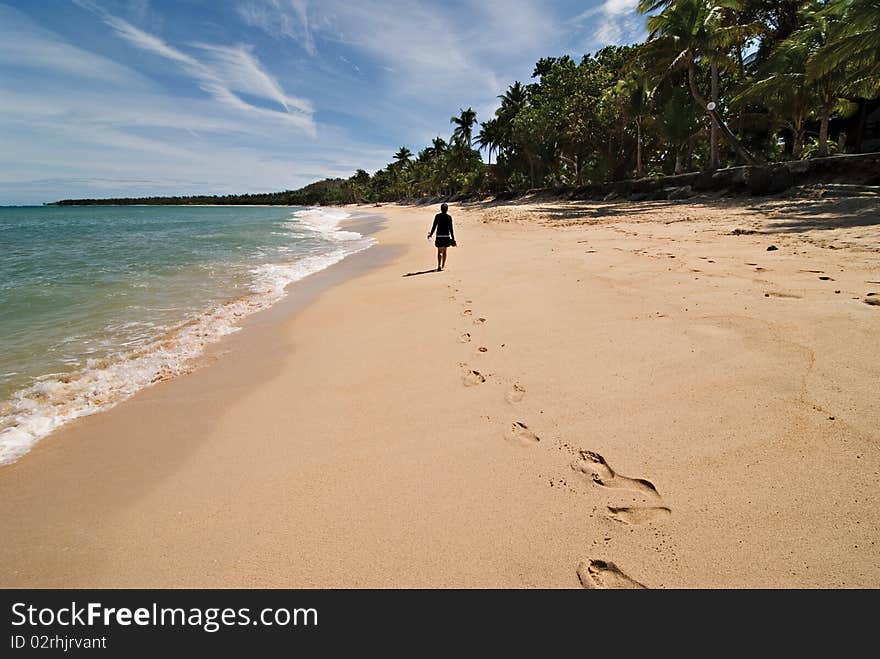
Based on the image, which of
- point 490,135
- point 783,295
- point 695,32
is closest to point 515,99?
point 490,135

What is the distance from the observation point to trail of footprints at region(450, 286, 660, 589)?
56.1 inches

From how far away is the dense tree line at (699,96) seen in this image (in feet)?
52.4

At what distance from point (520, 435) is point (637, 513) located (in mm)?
762

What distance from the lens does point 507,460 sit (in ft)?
6.97

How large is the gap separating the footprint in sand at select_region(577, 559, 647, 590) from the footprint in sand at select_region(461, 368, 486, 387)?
1.62 meters

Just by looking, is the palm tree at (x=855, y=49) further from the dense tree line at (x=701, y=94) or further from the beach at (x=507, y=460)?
the beach at (x=507, y=460)

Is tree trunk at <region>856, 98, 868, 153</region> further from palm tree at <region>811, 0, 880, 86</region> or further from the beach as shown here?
the beach

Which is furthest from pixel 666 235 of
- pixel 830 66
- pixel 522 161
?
pixel 522 161

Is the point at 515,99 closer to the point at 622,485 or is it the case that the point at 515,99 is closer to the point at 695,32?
the point at 695,32

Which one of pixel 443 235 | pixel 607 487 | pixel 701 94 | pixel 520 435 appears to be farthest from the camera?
pixel 701 94

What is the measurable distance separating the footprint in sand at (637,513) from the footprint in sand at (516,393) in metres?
1.05
